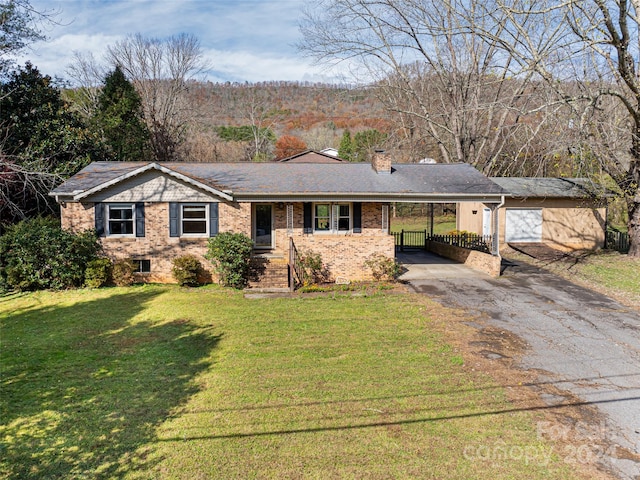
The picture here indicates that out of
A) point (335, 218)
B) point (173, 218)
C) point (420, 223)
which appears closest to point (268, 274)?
point (335, 218)

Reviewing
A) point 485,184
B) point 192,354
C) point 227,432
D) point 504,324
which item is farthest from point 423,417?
point 485,184

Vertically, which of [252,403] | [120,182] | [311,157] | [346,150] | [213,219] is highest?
[346,150]

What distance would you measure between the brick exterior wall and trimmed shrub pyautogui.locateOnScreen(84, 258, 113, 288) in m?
0.75

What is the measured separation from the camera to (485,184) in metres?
16.9

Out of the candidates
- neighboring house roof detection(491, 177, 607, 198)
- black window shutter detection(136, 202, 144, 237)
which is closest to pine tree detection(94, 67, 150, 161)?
black window shutter detection(136, 202, 144, 237)

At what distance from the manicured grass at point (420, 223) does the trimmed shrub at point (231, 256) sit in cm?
2119

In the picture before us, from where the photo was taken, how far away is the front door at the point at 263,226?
1681 centimetres

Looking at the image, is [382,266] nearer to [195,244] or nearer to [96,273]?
[195,244]

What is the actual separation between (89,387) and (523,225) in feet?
70.0

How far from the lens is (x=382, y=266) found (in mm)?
15242

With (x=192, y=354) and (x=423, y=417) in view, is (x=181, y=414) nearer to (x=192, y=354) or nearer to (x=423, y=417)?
(x=192, y=354)

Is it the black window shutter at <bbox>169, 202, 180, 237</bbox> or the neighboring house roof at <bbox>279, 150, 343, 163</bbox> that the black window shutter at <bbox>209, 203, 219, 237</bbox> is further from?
the neighboring house roof at <bbox>279, 150, 343, 163</bbox>

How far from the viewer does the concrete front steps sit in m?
14.7

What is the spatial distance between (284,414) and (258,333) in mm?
3833
